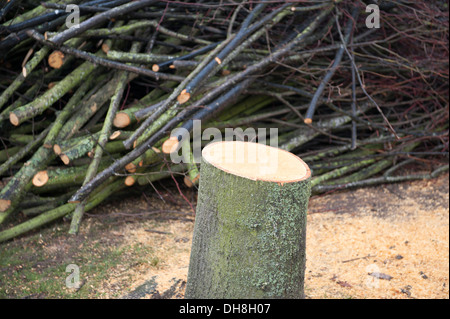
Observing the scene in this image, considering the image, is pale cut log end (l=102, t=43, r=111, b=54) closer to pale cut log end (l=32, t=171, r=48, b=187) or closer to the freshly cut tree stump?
pale cut log end (l=32, t=171, r=48, b=187)

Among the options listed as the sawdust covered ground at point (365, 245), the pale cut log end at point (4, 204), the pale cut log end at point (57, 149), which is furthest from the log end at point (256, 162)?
the pale cut log end at point (4, 204)

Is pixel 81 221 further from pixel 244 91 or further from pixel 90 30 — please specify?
pixel 244 91

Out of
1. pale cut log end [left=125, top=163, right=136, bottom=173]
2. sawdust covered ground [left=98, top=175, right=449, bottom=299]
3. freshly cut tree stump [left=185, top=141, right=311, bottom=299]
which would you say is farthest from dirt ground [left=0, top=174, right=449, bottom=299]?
freshly cut tree stump [left=185, top=141, right=311, bottom=299]

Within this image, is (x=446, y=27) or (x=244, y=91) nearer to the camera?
(x=244, y=91)

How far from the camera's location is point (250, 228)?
1773 mm

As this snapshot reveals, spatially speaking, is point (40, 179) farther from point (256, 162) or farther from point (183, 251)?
point (256, 162)

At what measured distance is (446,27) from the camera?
4316mm

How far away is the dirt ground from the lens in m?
2.49

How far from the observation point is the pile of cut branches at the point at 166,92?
10.1ft

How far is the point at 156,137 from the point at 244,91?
1010 mm

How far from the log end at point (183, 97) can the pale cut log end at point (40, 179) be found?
1074mm

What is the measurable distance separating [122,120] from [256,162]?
1563mm

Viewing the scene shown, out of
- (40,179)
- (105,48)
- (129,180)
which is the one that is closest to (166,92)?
(105,48)
